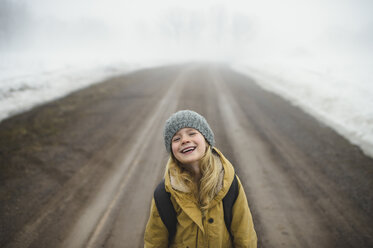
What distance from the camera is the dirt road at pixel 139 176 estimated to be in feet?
8.14

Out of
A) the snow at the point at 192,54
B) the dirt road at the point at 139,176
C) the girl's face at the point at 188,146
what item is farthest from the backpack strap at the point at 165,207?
the snow at the point at 192,54

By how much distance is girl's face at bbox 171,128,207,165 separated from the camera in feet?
5.20

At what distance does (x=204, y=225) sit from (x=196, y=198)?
23cm

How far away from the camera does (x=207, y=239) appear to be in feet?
4.92

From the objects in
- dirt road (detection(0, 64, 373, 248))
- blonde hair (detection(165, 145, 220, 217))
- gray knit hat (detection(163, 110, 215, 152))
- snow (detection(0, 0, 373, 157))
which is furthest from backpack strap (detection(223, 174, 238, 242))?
snow (detection(0, 0, 373, 157))

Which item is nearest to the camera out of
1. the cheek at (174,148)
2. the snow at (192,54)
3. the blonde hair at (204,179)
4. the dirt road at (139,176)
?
the blonde hair at (204,179)

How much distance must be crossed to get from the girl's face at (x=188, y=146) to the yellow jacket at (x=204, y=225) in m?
0.24

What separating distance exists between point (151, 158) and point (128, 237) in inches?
74.7

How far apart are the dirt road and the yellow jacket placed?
0.99m

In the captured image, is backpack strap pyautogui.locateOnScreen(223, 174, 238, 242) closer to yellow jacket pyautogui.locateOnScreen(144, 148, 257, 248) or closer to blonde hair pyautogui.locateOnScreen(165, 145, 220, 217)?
yellow jacket pyautogui.locateOnScreen(144, 148, 257, 248)

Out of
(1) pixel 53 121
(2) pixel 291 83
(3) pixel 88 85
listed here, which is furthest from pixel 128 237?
(2) pixel 291 83

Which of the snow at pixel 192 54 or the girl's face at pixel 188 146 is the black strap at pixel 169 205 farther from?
the snow at pixel 192 54

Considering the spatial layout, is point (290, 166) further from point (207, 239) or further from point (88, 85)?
point (88, 85)

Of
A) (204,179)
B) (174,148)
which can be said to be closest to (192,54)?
(174,148)
